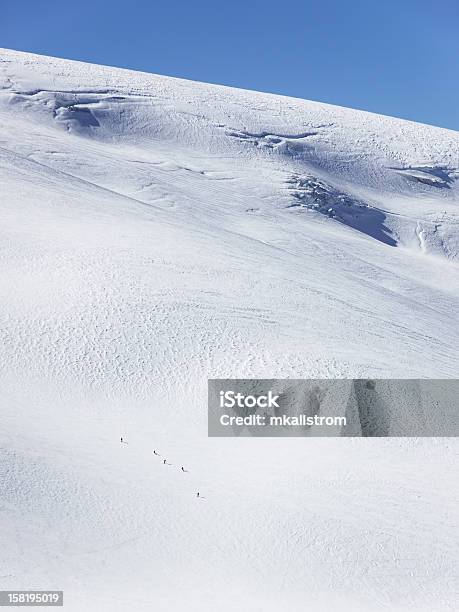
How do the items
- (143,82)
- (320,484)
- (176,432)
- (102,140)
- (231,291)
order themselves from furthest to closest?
(143,82) → (102,140) → (231,291) → (176,432) → (320,484)

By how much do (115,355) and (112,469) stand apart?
431 cm

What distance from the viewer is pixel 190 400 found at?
15.5 m

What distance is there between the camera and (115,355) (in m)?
16.5

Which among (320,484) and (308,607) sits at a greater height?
(320,484)

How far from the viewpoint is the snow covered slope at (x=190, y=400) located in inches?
417

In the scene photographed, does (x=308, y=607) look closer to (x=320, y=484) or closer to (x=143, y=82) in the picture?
(x=320, y=484)

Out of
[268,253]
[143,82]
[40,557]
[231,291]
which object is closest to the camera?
[40,557]

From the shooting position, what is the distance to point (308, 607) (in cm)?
1012

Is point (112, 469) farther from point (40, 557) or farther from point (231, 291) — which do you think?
point (231, 291)

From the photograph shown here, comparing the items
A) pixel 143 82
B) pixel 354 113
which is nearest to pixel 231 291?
pixel 143 82

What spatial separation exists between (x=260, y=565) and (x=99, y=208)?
18.0 m

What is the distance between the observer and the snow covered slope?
10.6m

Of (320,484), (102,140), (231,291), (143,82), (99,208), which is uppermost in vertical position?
(143,82)

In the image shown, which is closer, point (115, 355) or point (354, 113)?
point (115, 355)
